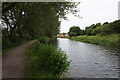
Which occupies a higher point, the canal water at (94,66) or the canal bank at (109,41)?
the canal bank at (109,41)

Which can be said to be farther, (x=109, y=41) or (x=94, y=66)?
(x=109, y=41)

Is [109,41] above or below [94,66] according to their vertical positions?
above

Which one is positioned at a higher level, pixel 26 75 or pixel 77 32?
pixel 77 32

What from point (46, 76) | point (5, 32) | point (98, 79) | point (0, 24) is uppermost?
point (0, 24)

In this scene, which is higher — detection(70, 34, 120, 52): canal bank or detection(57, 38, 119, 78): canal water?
detection(70, 34, 120, 52): canal bank

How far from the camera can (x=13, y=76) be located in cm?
491

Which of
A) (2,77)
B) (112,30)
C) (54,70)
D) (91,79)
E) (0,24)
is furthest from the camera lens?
(112,30)

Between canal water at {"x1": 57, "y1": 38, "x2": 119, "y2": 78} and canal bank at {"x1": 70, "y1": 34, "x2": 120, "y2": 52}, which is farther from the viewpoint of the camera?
canal bank at {"x1": 70, "y1": 34, "x2": 120, "y2": 52}

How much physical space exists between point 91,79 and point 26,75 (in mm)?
4470

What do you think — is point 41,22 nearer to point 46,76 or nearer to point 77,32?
point 46,76

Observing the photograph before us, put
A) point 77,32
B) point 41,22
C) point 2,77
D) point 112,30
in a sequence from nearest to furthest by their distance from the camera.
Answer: point 2,77, point 41,22, point 112,30, point 77,32

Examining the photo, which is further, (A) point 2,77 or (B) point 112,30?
(B) point 112,30

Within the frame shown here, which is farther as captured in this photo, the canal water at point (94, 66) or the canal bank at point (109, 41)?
the canal bank at point (109, 41)

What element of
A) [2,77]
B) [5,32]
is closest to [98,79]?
[2,77]
